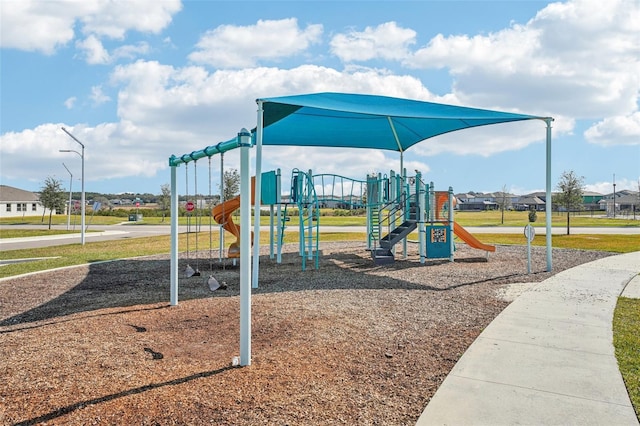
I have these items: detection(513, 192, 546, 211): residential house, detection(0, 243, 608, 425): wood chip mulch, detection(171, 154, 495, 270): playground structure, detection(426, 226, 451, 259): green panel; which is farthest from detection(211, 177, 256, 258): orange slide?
detection(513, 192, 546, 211): residential house

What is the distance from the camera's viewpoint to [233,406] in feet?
13.2

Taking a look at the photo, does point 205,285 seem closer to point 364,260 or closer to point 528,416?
A: point 364,260

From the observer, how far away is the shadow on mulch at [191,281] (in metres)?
8.50

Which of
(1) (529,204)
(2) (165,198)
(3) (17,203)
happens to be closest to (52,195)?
(2) (165,198)

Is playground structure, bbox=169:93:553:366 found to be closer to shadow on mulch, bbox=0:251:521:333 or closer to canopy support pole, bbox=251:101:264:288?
canopy support pole, bbox=251:101:264:288

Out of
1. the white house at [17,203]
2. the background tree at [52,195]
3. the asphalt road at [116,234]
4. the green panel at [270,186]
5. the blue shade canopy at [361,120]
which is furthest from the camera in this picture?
the white house at [17,203]

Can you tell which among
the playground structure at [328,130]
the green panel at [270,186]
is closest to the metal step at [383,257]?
the playground structure at [328,130]

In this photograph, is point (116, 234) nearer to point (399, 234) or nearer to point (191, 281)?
point (191, 281)

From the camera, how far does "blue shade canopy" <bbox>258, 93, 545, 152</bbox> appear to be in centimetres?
1023

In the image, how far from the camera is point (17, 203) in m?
73.1

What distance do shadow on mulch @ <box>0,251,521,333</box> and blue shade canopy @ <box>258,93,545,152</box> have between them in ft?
12.2

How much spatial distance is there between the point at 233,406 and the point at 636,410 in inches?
131

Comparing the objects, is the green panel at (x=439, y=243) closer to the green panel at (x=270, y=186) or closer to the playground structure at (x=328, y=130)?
the playground structure at (x=328, y=130)

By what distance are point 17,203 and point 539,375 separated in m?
83.4
